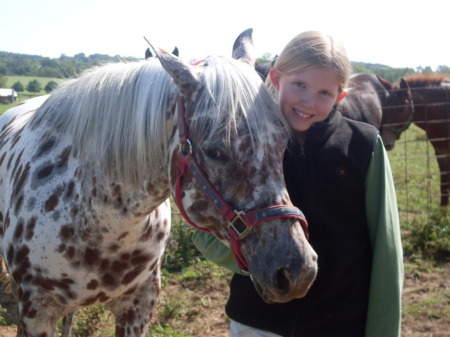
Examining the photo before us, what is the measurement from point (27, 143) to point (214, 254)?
1.16 m

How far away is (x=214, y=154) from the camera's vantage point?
1.72m

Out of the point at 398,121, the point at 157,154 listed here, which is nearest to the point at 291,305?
the point at 157,154

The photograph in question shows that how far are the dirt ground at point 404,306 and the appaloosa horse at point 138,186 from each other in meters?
1.45

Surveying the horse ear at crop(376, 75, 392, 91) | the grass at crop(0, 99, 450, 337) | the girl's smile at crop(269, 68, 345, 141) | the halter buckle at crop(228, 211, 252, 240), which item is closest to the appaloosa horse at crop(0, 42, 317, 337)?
the halter buckle at crop(228, 211, 252, 240)

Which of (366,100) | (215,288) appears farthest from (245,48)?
(366,100)

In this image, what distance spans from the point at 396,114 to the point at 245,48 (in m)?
6.29

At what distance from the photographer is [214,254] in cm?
221

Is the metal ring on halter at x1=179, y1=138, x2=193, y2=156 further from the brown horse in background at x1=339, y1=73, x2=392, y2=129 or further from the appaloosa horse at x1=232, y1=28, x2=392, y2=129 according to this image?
the brown horse in background at x1=339, y1=73, x2=392, y2=129

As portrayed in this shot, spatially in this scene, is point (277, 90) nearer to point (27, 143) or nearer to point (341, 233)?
point (341, 233)

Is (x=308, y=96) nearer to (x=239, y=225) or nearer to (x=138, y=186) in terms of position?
(x=239, y=225)

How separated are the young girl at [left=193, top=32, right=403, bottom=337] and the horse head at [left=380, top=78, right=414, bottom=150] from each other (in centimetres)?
626

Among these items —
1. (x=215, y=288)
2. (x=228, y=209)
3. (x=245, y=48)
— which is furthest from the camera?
(x=215, y=288)

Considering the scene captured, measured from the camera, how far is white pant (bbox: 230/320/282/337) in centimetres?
199

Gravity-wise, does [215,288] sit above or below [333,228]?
below
